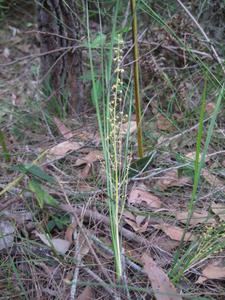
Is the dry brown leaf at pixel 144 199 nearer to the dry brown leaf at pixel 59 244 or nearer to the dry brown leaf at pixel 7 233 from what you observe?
the dry brown leaf at pixel 59 244

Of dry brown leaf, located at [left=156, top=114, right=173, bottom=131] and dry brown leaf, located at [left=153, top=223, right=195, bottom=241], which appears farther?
dry brown leaf, located at [left=156, top=114, right=173, bottom=131]

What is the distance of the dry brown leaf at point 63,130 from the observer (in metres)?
1.72

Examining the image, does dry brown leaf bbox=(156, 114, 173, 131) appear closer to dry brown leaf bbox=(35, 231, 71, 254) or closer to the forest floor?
the forest floor

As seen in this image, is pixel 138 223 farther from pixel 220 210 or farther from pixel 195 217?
pixel 220 210

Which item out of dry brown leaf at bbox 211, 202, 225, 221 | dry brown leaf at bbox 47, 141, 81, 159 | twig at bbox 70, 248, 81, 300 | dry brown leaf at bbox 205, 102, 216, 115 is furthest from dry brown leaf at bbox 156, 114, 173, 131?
twig at bbox 70, 248, 81, 300

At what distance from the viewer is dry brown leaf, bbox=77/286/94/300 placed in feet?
3.18

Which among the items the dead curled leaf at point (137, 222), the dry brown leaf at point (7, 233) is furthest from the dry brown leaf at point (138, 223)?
the dry brown leaf at point (7, 233)

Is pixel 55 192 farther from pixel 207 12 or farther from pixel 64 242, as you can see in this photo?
pixel 207 12

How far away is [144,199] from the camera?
4.25 ft

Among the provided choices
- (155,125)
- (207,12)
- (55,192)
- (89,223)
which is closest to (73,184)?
(55,192)

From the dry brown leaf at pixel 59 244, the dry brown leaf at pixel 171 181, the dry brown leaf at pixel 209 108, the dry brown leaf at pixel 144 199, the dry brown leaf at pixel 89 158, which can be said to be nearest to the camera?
the dry brown leaf at pixel 59 244

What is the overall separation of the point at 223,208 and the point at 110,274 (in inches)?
20.2

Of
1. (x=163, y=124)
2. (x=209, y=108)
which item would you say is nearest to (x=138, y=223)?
(x=163, y=124)

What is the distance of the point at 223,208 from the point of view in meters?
1.18
